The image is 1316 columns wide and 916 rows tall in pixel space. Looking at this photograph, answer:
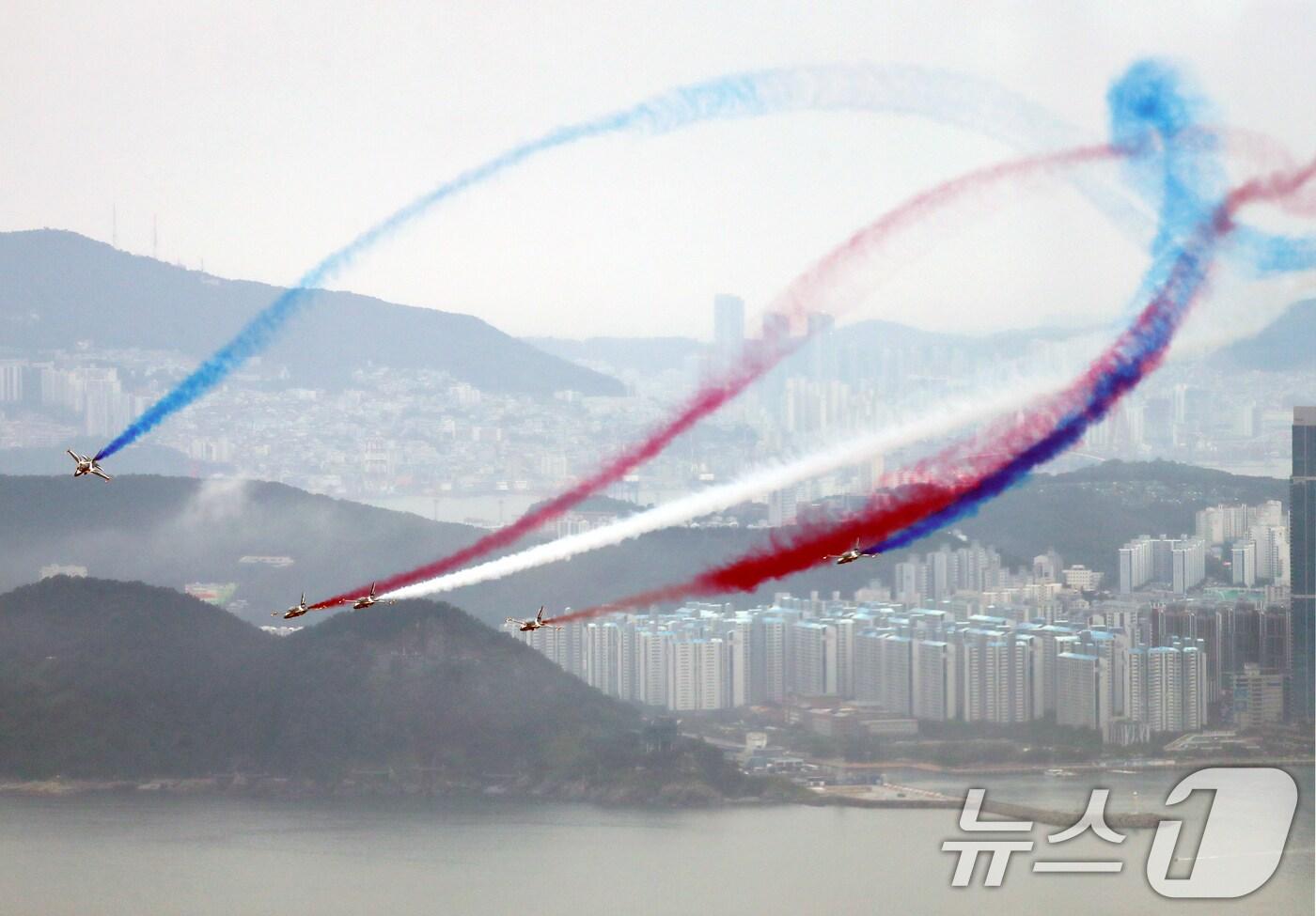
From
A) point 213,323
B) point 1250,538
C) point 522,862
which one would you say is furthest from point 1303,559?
point 213,323

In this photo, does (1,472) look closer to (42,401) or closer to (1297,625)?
(42,401)

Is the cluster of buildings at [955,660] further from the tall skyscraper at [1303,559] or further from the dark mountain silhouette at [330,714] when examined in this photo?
the dark mountain silhouette at [330,714]

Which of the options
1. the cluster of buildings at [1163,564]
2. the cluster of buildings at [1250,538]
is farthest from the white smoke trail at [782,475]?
the cluster of buildings at [1250,538]

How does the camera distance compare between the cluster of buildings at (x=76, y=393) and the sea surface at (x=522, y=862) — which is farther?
the cluster of buildings at (x=76, y=393)

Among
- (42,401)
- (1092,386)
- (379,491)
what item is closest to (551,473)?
(379,491)

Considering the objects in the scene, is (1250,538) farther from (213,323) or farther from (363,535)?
(213,323)

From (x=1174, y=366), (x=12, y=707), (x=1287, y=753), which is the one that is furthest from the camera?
(x=1174, y=366)

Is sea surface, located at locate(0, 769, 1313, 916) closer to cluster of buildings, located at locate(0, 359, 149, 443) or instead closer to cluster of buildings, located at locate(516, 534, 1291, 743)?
cluster of buildings, located at locate(516, 534, 1291, 743)
